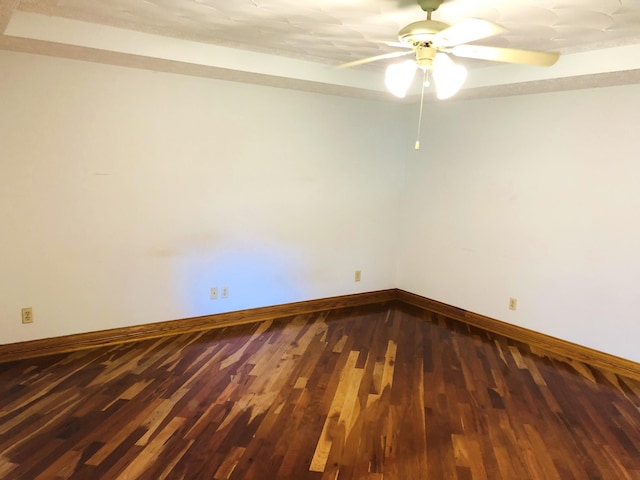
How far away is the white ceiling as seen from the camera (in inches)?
87.9

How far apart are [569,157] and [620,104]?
480 mm

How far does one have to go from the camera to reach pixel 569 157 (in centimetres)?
343

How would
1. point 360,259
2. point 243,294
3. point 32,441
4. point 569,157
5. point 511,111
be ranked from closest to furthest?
point 32,441 < point 569,157 < point 511,111 < point 243,294 < point 360,259

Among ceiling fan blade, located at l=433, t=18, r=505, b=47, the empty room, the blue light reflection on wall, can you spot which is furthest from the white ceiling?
the blue light reflection on wall

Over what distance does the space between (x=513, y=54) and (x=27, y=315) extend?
3.43 m

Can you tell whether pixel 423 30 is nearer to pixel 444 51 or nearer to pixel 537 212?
pixel 444 51

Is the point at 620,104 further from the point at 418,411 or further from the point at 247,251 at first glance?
the point at 247,251

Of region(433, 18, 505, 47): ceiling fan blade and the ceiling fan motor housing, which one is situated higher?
the ceiling fan motor housing

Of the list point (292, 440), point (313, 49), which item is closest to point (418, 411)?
point (292, 440)

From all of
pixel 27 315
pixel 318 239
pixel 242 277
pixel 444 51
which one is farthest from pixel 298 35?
pixel 27 315

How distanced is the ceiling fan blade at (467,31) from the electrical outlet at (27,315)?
10.3ft

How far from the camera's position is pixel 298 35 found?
2.76m

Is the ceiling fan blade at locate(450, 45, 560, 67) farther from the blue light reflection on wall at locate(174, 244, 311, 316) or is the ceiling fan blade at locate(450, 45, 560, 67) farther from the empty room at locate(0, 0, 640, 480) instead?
the blue light reflection on wall at locate(174, 244, 311, 316)

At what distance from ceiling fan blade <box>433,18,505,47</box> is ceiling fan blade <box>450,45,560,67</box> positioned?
0.31 ft
